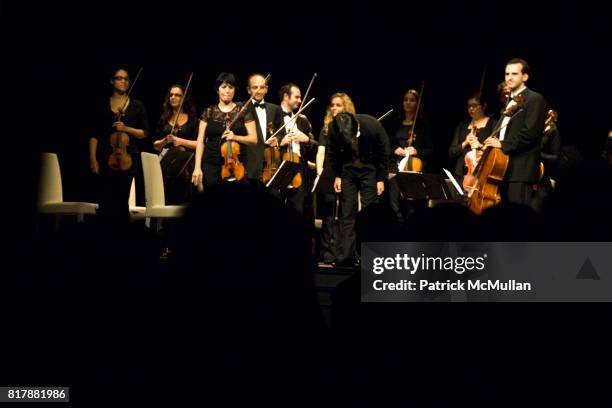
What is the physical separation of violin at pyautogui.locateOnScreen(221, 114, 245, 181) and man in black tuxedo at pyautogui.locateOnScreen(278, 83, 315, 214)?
18.6 inches

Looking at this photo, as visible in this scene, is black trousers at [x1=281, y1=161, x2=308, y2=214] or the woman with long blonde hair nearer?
the woman with long blonde hair

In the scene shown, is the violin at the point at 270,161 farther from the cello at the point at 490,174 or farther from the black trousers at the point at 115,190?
the cello at the point at 490,174

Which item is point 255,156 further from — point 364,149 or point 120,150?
point 120,150

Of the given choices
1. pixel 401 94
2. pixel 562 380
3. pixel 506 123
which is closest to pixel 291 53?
pixel 401 94

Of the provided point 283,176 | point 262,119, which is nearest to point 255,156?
point 262,119

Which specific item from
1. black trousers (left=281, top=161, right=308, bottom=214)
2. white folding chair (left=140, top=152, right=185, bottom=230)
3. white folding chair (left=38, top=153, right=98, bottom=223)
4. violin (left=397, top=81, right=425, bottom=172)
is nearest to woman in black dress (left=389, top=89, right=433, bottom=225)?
violin (left=397, top=81, right=425, bottom=172)

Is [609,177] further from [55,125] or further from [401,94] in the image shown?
[401,94]

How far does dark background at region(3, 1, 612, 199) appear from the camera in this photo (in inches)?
253

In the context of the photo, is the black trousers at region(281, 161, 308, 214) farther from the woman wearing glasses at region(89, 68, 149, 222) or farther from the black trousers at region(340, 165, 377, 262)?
the woman wearing glasses at region(89, 68, 149, 222)

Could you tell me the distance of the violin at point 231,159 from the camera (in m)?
5.66

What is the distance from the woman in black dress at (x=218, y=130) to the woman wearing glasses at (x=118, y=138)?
0.50 meters

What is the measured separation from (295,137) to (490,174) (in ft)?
5.85

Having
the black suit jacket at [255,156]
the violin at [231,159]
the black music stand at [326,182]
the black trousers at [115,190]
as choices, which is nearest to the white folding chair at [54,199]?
the black trousers at [115,190]

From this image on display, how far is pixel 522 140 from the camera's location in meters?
5.00
